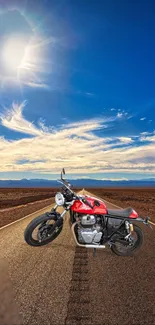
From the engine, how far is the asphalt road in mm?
679

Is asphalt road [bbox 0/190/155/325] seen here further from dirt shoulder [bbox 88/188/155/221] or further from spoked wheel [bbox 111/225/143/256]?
dirt shoulder [bbox 88/188/155/221]

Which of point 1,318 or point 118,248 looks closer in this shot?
point 1,318

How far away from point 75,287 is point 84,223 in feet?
5.21

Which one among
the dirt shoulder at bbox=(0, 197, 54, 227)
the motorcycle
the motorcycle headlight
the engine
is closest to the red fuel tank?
the motorcycle

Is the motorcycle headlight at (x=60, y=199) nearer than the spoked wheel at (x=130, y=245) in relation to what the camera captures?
Yes

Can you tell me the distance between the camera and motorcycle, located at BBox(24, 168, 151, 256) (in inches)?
278

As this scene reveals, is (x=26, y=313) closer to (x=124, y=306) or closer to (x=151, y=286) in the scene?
(x=124, y=306)

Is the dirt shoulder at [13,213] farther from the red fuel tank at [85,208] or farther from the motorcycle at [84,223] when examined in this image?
the red fuel tank at [85,208]

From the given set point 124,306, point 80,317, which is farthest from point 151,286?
point 80,317

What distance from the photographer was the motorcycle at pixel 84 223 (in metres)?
7.06

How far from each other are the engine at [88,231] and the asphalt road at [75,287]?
0.68 meters

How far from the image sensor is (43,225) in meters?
7.35

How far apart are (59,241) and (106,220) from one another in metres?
3.83

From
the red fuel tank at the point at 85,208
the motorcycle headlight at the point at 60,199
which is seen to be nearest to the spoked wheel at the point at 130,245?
the red fuel tank at the point at 85,208
